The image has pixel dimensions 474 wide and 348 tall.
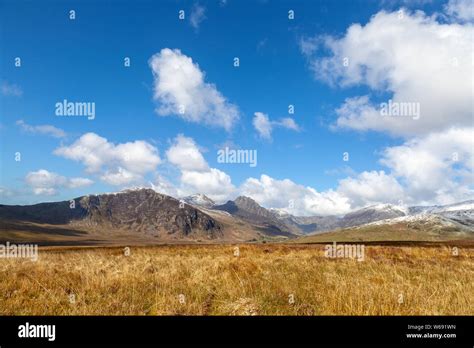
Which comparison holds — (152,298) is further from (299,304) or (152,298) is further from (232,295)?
(299,304)

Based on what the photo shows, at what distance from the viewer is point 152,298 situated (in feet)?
30.1

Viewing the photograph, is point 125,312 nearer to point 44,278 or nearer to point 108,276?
point 108,276

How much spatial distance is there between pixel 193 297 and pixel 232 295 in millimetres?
1053
